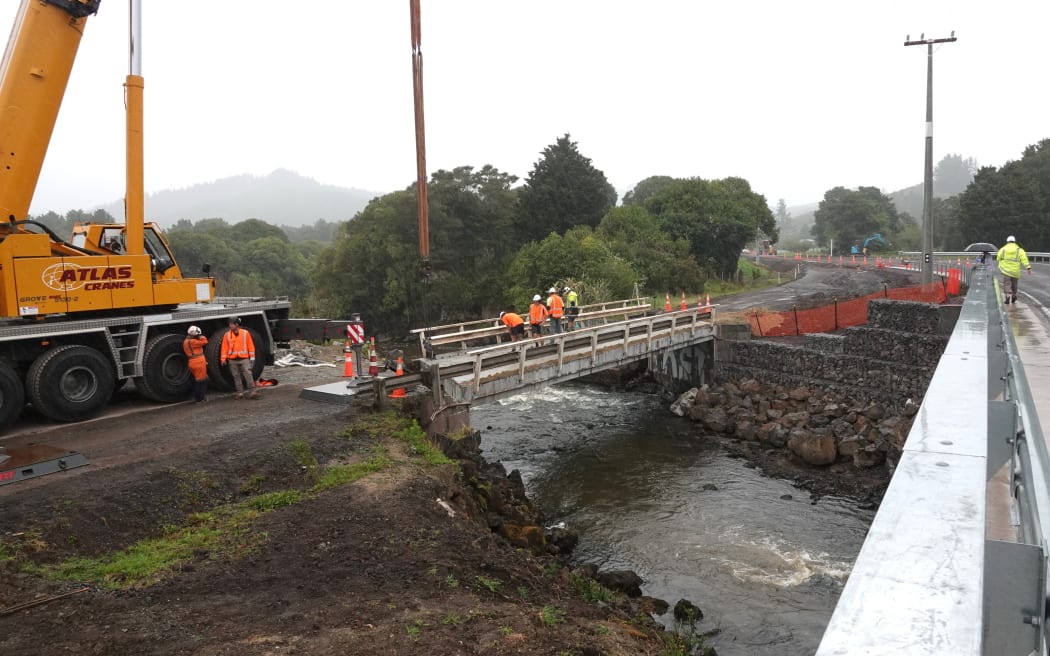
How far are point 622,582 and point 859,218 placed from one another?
271ft

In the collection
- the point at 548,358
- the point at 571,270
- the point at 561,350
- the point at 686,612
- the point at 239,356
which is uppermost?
the point at 571,270

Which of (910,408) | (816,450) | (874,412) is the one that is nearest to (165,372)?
(816,450)

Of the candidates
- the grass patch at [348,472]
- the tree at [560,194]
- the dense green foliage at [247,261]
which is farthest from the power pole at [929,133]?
the dense green foliage at [247,261]

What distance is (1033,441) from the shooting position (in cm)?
298

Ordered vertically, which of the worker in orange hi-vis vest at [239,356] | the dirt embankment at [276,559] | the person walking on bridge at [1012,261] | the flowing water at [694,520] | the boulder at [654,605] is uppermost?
the person walking on bridge at [1012,261]

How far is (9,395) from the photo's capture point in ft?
37.2

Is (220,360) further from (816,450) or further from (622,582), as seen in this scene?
(816,450)

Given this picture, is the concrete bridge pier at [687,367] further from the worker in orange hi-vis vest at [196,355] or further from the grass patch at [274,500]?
the grass patch at [274,500]

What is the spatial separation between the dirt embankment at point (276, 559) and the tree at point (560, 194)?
3844 cm

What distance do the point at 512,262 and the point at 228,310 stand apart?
101ft

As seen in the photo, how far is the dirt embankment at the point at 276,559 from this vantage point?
5977 millimetres

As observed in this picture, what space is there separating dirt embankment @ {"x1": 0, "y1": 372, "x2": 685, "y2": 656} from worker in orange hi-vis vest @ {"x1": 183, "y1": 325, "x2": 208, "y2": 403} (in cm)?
188

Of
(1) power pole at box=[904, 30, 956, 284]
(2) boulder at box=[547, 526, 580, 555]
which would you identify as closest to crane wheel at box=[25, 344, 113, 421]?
(2) boulder at box=[547, 526, 580, 555]

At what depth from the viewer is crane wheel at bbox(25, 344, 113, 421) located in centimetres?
1164
